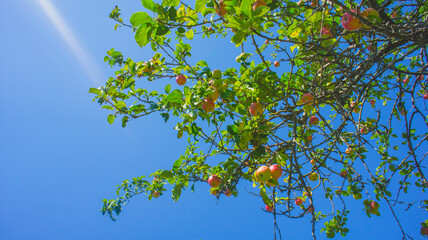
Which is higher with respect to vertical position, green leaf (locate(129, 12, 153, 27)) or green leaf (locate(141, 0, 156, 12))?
green leaf (locate(141, 0, 156, 12))

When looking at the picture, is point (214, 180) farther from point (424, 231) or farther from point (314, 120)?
point (424, 231)

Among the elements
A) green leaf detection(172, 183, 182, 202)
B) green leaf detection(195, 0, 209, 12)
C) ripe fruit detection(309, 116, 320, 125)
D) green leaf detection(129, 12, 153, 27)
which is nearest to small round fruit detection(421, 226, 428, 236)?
ripe fruit detection(309, 116, 320, 125)

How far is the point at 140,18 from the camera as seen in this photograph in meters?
1.43

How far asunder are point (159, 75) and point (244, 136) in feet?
4.72

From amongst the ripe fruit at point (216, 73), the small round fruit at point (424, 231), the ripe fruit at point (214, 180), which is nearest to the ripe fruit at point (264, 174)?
the ripe fruit at point (214, 180)

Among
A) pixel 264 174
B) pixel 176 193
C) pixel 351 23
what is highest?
pixel 351 23

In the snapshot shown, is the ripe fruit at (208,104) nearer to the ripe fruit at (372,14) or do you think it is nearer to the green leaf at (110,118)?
the green leaf at (110,118)

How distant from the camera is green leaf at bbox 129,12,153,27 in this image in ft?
4.59

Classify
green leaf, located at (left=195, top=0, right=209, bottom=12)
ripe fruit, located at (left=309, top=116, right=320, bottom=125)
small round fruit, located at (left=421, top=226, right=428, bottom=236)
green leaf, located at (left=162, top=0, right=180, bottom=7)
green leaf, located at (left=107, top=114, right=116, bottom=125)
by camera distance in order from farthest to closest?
small round fruit, located at (left=421, top=226, right=428, bottom=236), ripe fruit, located at (left=309, top=116, right=320, bottom=125), green leaf, located at (left=107, top=114, right=116, bottom=125), green leaf, located at (left=195, top=0, right=209, bottom=12), green leaf, located at (left=162, top=0, right=180, bottom=7)

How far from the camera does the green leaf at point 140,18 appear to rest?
4.59ft

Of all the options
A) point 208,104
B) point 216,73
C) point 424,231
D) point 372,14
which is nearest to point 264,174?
point 208,104

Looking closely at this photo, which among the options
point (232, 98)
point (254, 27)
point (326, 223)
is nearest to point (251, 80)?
point (232, 98)

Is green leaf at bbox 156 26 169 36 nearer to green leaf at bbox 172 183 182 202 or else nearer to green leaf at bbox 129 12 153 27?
green leaf at bbox 129 12 153 27

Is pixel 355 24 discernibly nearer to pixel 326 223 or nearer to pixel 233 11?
pixel 233 11
